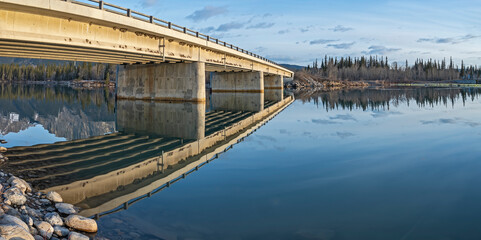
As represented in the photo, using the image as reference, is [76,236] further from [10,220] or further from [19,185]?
[19,185]

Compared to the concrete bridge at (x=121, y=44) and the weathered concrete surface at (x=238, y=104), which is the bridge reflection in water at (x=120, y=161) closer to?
the concrete bridge at (x=121, y=44)

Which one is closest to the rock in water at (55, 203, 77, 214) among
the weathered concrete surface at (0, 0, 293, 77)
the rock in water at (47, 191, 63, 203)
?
the rock in water at (47, 191, 63, 203)

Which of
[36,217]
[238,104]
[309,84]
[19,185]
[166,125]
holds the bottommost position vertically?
[36,217]

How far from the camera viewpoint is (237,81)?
235 feet

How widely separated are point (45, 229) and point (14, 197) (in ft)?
4.77

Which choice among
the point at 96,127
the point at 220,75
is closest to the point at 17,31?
the point at 96,127

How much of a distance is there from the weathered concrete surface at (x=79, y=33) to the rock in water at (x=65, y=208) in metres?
14.1

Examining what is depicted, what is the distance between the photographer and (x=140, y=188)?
29.8 ft

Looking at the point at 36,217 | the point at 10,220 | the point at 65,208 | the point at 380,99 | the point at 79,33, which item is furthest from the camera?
the point at 380,99

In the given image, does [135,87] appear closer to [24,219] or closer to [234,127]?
[234,127]

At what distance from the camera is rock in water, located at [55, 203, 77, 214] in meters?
7.16

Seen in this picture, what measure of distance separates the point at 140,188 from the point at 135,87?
115 feet

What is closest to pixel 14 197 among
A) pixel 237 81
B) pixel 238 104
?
pixel 238 104

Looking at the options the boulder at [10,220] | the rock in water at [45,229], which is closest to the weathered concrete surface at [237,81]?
the rock in water at [45,229]
